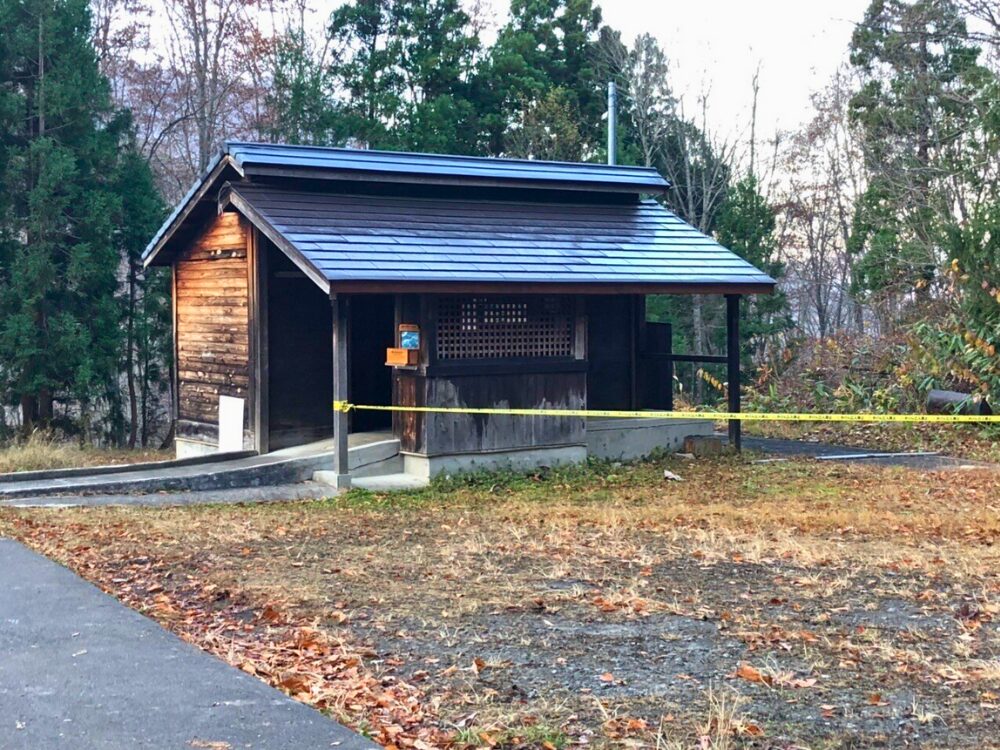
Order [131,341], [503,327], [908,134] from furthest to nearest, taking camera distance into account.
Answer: [908,134] → [131,341] → [503,327]

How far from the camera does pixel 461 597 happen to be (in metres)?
7.55

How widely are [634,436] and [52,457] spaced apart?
28.0ft

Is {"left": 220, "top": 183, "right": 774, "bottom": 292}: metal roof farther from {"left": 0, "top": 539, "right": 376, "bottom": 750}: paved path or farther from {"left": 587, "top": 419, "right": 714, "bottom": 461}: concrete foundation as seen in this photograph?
{"left": 0, "top": 539, "right": 376, "bottom": 750}: paved path

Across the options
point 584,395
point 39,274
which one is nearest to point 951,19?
point 584,395

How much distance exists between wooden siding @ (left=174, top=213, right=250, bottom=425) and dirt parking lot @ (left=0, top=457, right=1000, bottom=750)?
4.17m

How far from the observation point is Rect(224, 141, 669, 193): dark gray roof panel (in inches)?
575

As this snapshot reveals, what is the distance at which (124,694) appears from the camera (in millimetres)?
5418

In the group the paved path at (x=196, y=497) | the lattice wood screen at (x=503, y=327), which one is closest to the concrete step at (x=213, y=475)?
the paved path at (x=196, y=497)

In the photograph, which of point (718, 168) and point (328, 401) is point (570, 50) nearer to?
point (718, 168)

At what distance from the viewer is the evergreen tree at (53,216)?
2145 cm

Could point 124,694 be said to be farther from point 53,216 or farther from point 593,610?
point 53,216

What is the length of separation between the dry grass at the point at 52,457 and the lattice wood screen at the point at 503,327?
6.34m

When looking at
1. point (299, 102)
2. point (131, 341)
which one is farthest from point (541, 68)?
point (131, 341)

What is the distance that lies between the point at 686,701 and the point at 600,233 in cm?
1184
